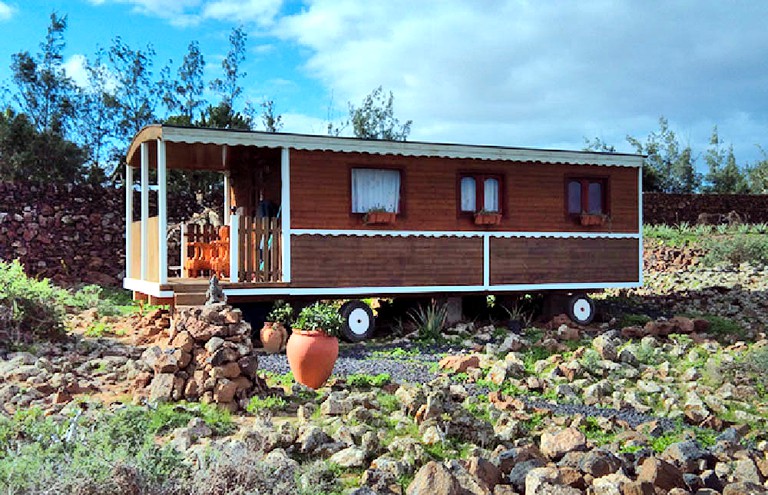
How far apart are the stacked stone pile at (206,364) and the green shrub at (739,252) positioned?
50.6 ft

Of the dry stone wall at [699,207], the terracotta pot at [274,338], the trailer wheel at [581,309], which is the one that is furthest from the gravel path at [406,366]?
the dry stone wall at [699,207]

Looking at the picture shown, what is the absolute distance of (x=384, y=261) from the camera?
12.4 m

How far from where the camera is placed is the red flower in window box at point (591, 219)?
13.9 m

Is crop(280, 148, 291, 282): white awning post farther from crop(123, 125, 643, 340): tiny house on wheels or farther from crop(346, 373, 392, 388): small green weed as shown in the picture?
crop(346, 373, 392, 388): small green weed

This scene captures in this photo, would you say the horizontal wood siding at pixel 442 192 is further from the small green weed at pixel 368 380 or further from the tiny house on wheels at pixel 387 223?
the small green weed at pixel 368 380

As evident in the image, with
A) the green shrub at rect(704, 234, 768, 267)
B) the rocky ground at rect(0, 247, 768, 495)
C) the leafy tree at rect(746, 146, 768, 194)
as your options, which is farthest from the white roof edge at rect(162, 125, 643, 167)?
the leafy tree at rect(746, 146, 768, 194)

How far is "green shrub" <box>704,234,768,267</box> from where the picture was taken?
1931 centimetres

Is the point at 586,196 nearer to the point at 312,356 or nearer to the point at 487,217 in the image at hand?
the point at 487,217

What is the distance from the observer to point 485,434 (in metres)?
6.08

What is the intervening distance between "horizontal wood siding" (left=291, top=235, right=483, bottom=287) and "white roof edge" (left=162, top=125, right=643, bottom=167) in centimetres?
138

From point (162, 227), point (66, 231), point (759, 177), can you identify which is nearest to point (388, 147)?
point (162, 227)

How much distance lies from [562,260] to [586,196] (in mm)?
1256

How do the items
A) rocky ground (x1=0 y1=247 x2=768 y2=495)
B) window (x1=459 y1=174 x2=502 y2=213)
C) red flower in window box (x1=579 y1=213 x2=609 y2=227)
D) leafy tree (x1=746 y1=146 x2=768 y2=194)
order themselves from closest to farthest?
rocky ground (x1=0 y1=247 x2=768 y2=495), window (x1=459 y1=174 x2=502 y2=213), red flower in window box (x1=579 y1=213 x2=609 y2=227), leafy tree (x1=746 y1=146 x2=768 y2=194)

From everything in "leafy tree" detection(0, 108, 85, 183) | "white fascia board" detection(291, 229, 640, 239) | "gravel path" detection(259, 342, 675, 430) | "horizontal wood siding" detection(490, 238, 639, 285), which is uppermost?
"leafy tree" detection(0, 108, 85, 183)
